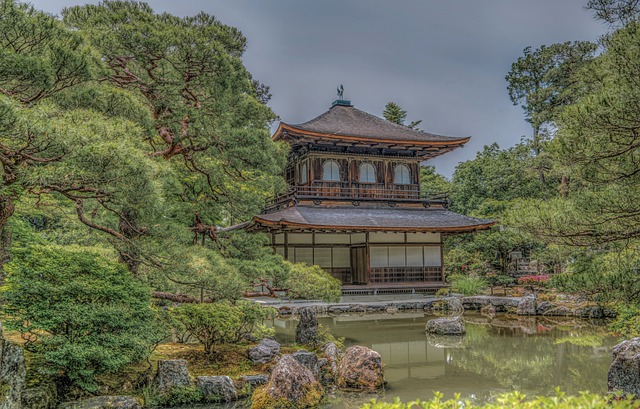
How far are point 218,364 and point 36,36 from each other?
5.12 m

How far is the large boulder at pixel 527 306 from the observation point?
51.9ft

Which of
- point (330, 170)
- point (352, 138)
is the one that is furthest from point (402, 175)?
point (330, 170)

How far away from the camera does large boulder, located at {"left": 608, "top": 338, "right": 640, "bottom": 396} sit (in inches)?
220

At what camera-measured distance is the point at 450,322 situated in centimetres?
1213

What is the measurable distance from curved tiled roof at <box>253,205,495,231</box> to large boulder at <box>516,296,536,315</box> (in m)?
3.46

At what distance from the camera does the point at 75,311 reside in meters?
5.20

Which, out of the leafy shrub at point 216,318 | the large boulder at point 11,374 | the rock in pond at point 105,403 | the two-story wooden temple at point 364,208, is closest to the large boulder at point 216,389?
the leafy shrub at point 216,318

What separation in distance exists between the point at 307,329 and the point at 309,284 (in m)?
1.08

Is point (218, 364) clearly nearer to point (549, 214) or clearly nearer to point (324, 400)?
point (324, 400)

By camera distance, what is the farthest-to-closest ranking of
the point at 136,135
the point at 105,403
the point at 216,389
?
the point at 216,389
the point at 136,135
the point at 105,403

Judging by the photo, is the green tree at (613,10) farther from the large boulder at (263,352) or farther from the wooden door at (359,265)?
the wooden door at (359,265)

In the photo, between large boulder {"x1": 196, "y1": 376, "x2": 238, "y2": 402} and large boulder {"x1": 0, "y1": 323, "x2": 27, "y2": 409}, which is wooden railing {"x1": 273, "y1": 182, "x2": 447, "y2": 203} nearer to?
large boulder {"x1": 196, "y1": 376, "x2": 238, "y2": 402}

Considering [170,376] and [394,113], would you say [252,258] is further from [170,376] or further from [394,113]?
[394,113]

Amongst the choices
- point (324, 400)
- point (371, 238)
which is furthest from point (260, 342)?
point (371, 238)
